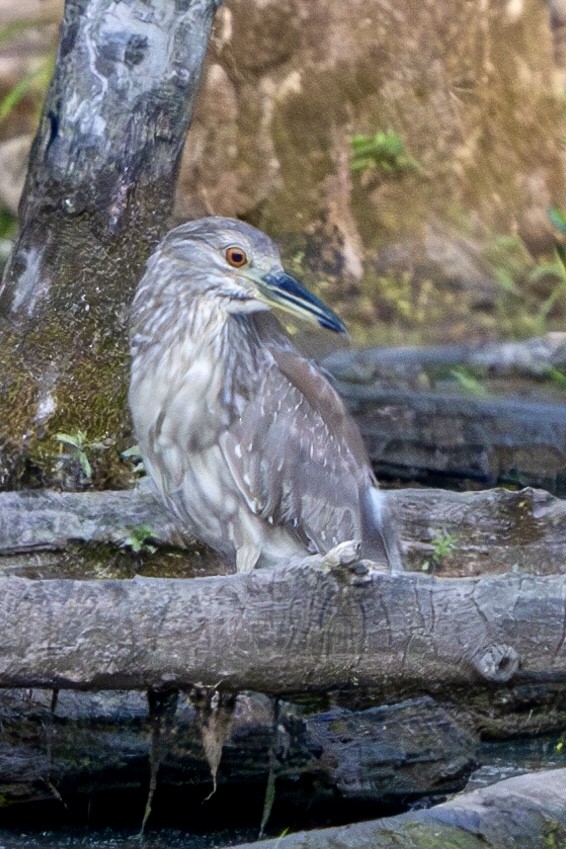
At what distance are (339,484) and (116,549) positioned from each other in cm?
78

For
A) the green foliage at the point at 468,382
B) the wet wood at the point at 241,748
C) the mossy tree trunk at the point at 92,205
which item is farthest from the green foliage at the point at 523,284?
the wet wood at the point at 241,748

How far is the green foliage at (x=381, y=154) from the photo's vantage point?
8.41 meters

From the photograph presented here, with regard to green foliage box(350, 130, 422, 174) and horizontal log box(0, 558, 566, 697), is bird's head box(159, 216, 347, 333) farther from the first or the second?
green foliage box(350, 130, 422, 174)

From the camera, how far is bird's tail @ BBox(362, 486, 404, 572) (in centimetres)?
410

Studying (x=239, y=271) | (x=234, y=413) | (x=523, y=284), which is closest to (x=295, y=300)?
(x=239, y=271)

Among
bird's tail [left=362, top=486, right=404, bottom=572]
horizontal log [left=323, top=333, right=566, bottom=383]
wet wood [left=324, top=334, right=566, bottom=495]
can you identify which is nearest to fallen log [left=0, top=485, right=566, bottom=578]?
bird's tail [left=362, top=486, right=404, bottom=572]

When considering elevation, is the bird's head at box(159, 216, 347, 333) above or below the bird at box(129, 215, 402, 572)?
above

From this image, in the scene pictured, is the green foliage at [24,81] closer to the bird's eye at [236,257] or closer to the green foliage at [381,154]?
the green foliage at [381,154]

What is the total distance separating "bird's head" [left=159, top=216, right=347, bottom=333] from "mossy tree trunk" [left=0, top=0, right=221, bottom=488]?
3.11 feet

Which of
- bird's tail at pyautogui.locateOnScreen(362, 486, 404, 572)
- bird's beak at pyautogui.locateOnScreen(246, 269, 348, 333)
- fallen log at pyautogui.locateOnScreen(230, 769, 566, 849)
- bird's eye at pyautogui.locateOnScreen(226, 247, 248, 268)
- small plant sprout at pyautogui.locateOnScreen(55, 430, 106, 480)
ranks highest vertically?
bird's eye at pyautogui.locateOnScreen(226, 247, 248, 268)

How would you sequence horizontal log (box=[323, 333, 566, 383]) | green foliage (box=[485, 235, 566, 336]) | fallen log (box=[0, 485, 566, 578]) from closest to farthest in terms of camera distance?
fallen log (box=[0, 485, 566, 578]) → horizontal log (box=[323, 333, 566, 383]) → green foliage (box=[485, 235, 566, 336])

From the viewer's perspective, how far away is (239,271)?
381cm

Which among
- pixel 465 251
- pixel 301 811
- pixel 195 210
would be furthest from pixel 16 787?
pixel 465 251

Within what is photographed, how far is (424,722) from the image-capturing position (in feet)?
12.5
